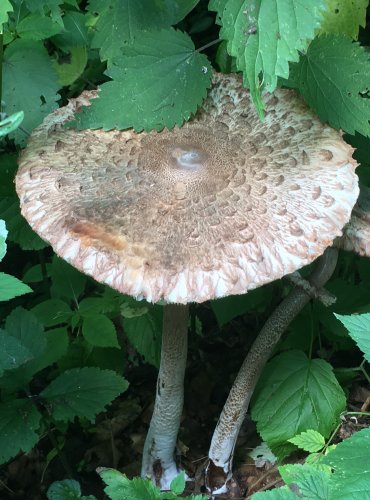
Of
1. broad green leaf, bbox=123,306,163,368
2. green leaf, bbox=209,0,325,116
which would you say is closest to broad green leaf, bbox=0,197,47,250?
broad green leaf, bbox=123,306,163,368

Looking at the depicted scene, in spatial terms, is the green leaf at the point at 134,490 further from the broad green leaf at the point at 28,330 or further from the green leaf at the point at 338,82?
the green leaf at the point at 338,82

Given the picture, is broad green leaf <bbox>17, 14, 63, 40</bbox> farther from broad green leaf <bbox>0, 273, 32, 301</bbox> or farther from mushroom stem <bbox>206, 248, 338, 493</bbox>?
mushroom stem <bbox>206, 248, 338, 493</bbox>

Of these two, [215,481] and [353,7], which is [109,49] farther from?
[215,481]

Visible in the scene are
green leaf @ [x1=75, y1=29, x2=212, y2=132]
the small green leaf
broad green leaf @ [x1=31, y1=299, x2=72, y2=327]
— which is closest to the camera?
green leaf @ [x1=75, y1=29, x2=212, y2=132]

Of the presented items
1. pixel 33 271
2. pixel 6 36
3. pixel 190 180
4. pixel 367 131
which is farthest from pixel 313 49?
pixel 33 271

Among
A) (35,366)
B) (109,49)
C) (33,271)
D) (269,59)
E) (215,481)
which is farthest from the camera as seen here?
(33,271)

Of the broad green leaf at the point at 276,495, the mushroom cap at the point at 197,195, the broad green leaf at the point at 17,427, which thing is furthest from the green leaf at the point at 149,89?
the broad green leaf at the point at 276,495
